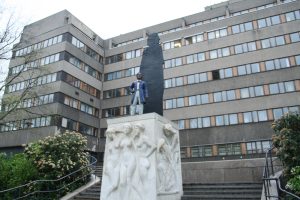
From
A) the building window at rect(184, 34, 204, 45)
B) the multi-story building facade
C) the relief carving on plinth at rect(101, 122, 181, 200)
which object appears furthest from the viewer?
the building window at rect(184, 34, 204, 45)

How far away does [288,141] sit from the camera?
1100 cm

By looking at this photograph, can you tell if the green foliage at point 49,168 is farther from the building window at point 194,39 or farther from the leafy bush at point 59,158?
the building window at point 194,39

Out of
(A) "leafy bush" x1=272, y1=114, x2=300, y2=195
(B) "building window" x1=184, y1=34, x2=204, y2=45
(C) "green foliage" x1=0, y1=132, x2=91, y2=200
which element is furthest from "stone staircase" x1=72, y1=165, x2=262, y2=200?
(B) "building window" x1=184, y1=34, x2=204, y2=45

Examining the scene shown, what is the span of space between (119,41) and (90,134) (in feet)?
62.2

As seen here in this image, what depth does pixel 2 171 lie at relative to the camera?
15898 millimetres

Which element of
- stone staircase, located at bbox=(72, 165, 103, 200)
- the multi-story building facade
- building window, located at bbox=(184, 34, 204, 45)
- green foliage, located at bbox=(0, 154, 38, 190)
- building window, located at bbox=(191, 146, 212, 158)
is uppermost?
building window, located at bbox=(184, 34, 204, 45)

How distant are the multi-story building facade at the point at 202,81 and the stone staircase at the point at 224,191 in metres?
23.5

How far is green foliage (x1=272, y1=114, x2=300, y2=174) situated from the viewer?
10789 millimetres

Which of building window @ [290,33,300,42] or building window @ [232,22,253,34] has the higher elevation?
building window @ [232,22,253,34]

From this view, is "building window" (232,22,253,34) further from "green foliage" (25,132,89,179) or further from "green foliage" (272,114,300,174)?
"green foliage" (272,114,300,174)

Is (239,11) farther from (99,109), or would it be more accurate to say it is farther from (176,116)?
(99,109)

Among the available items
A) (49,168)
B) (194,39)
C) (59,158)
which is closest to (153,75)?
(59,158)

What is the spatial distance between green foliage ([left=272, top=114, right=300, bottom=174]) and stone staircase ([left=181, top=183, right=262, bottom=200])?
1506 mm

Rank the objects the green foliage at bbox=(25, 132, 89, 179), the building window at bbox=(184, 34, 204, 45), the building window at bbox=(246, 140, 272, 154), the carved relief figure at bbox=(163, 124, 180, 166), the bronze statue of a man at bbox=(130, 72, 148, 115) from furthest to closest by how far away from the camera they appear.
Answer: the building window at bbox=(184, 34, 204, 45) < the building window at bbox=(246, 140, 272, 154) < the green foliage at bbox=(25, 132, 89, 179) < the bronze statue of a man at bbox=(130, 72, 148, 115) < the carved relief figure at bbox=(163, 124, 180, 166)
